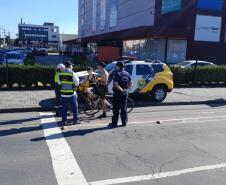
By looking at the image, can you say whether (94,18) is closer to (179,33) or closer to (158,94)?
(179,33)

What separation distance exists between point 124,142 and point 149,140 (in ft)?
2.08

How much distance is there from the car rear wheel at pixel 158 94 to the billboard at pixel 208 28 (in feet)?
67.4

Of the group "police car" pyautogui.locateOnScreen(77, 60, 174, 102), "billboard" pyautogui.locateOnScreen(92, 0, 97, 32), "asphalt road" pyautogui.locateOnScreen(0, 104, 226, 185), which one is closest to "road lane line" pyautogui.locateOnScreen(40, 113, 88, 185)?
"asphalt road" pyautogui.locateOnScreen(0, 104, 226, 185)

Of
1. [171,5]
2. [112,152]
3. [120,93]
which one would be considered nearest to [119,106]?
[120,93]

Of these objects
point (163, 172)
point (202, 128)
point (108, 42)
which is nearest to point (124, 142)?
point (163, 172)

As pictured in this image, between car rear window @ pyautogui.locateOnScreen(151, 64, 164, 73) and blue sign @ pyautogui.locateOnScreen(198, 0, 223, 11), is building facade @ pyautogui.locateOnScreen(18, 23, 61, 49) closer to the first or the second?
blue sign @ pyautogui.locateOnScreen(198, 0, 223, 11)

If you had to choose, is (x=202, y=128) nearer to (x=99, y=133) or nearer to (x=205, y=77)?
(x=99, y=133)

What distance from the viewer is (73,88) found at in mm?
8188

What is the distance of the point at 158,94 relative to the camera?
1269 centimetres

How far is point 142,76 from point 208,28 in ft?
74.6

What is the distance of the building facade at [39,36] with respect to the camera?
127m

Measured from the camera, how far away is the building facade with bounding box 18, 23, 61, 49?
415ft

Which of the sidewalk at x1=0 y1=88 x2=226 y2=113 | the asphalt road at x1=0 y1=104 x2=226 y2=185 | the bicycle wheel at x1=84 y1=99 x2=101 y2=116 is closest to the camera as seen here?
the asphalt road at x1=0 y1=104 x2=226 y2=185

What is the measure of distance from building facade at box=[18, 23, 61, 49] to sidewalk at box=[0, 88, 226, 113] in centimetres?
11693
